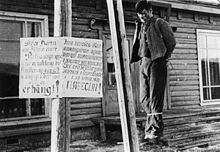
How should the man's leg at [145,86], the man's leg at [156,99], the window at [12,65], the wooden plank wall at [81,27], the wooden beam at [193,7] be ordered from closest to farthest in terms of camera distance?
the man's leg at [156,99]
the man's leg at [145,86]
the window at [12,65]
the wooden plank wall at [81,27]
the wooden beam at [193,7]

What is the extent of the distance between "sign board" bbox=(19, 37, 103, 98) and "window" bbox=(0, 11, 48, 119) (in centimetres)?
425

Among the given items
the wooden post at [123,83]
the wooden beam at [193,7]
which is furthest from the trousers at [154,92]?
the wooden beam at [193,7]

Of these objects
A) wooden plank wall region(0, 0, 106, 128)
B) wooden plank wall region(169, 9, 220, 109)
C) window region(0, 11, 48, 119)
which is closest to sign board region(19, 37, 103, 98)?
window region(0, 11, 48, 119)

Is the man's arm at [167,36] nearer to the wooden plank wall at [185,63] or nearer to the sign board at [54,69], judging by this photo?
the sign board at [54,69]

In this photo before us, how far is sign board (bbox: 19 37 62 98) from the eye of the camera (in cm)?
288

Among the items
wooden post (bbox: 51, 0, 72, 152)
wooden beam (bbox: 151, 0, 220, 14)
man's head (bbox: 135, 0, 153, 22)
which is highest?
wooden beam (bbox: 151, 0, 220, 14)

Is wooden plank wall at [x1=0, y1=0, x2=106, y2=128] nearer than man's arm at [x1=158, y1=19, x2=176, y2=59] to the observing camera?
No

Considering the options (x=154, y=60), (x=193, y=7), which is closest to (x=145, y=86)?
(x=154, y=60)

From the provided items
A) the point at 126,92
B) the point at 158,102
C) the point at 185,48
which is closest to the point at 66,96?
the point at 126,92

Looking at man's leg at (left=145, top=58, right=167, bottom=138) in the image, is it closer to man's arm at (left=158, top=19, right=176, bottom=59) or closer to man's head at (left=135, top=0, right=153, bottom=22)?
man's arm at (left=158, top=19, right=176, bottom=59)

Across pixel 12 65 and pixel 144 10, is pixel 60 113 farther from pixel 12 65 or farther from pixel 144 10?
pixel 12 65

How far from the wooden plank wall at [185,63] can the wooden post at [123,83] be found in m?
6.97

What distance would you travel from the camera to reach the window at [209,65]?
36.8 ft

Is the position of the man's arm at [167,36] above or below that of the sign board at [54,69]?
above
